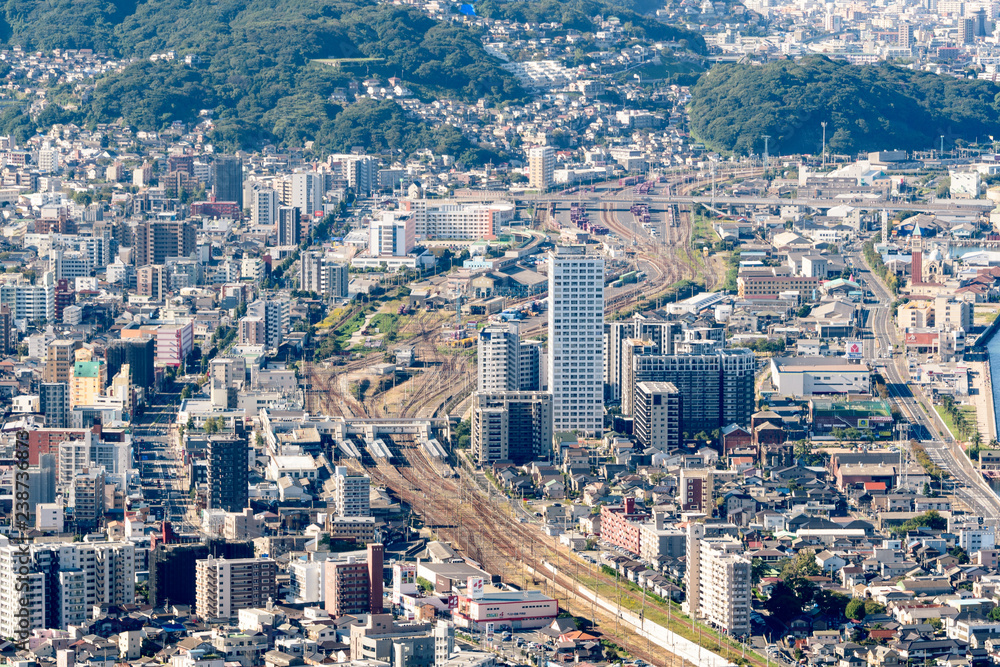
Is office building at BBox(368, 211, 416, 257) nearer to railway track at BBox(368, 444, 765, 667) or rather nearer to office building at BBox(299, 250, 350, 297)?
office building at BBox(299, 250, 350, 297)

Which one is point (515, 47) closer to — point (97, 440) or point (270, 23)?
point (270, 23)

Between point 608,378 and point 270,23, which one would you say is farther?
point 270,23

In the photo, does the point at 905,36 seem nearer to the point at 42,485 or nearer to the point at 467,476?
the point at 467,476

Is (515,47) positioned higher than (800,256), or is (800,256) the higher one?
(515,47)

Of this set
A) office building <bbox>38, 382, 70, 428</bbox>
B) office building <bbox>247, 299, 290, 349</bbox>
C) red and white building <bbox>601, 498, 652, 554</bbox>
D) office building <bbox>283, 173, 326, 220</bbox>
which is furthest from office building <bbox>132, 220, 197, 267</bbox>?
red and white building <bbox>601, 498, 652, 554</bbox>

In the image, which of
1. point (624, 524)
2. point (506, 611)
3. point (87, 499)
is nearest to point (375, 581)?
point (506, 611)

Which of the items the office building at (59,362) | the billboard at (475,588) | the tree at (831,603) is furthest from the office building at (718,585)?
A: the office building at (59,362)

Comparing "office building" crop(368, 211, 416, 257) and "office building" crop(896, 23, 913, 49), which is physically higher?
"office building" crop(896, 23, 913, 49)

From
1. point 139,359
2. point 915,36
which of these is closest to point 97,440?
point 139,359
